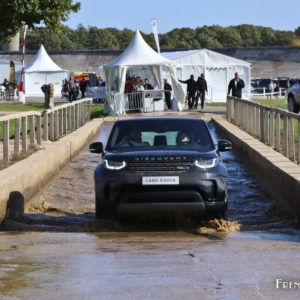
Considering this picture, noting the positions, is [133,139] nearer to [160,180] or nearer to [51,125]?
[160,180]

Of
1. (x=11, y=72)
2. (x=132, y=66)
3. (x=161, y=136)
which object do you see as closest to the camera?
(x=161, y=136)

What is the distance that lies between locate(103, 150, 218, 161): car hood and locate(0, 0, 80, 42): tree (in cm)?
1631

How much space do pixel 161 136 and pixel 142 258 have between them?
10.5 feet

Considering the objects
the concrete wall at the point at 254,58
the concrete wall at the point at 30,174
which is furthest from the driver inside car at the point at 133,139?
the concrete wall at the point at 254,58

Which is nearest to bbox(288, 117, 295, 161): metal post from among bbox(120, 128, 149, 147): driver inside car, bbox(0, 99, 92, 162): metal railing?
bbox(120, 128, 149, 147): driver inside car

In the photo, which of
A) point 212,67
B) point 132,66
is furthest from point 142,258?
point 212,67

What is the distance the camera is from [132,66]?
39438mm

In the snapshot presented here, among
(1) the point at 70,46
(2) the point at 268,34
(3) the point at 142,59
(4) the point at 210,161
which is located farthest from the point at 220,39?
(4) the point at 210,161

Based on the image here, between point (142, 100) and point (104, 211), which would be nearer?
point (104, 211)

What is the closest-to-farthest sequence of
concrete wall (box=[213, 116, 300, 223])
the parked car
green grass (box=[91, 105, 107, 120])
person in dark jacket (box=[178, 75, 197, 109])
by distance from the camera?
concrete wall (box=[213, 116, 300, 223]) < the parked car < green grass (box=[91, 105, 107, 120]) < person in dark jacket (box=[178, 75, 197, 109])

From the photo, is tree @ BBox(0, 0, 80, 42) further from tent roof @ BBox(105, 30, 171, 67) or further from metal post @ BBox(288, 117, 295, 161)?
metal post @ BBox(288, 117, 295, 161)

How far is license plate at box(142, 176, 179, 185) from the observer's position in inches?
360

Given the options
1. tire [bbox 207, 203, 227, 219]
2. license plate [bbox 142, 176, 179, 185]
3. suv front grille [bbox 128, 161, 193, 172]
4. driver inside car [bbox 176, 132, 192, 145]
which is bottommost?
tire [bbox 207, 203, 227, 219]

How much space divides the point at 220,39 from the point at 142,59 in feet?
471
